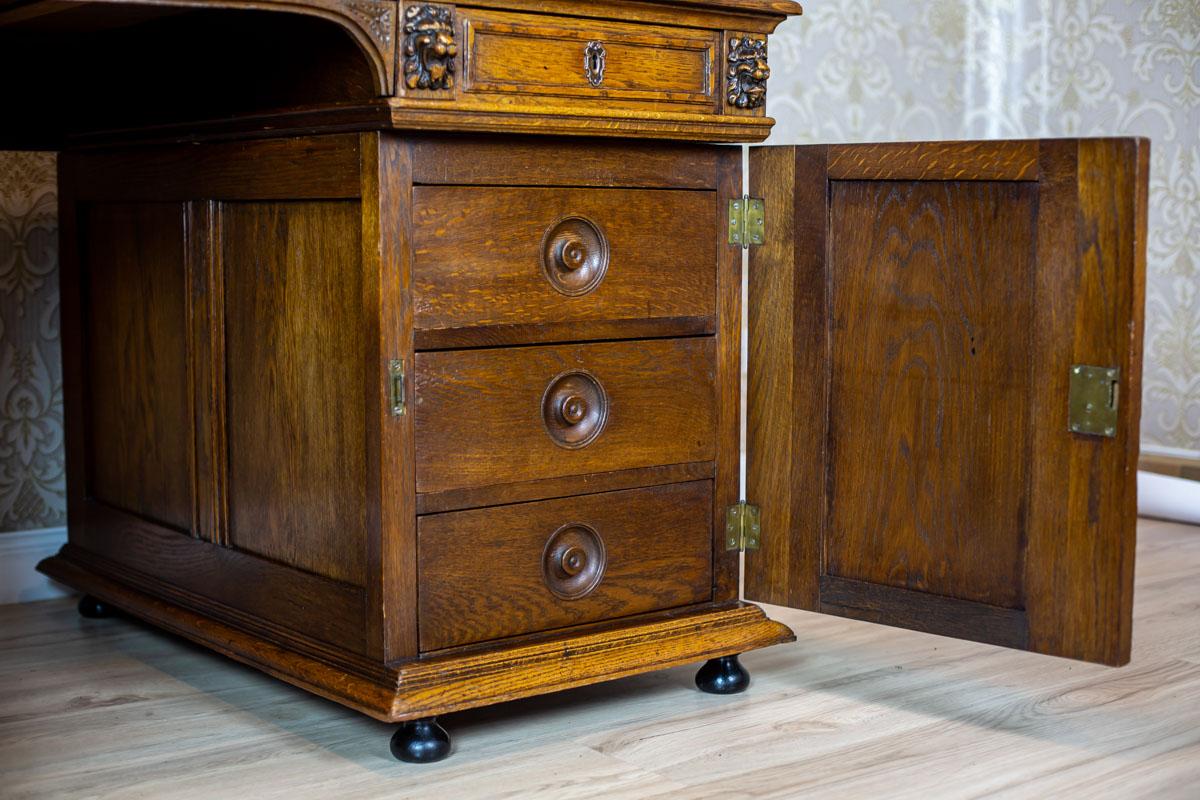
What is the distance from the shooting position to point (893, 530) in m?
1.51

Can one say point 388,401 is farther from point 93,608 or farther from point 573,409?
point 93,608

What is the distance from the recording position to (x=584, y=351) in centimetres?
150

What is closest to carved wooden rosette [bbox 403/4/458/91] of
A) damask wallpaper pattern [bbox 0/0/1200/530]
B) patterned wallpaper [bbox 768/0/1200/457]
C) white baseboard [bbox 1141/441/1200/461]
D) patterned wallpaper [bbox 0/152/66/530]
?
patterned wallpaper [bbox 0/152/66/530]

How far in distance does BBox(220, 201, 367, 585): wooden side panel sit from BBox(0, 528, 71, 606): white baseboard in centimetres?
59

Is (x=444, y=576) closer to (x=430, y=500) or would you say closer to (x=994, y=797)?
(x=430, y=500)

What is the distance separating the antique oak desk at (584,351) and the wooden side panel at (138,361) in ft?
0.04

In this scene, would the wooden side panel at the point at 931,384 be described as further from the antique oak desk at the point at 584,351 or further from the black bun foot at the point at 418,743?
the black bun foot at the point at 418,743

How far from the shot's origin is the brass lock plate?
1.31 metres

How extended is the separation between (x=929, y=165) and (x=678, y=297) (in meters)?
0.30

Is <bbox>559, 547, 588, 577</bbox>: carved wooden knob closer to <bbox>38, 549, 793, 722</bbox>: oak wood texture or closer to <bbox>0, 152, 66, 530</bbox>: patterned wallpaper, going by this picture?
<bbox>38, 549, 793, 722</bbox>: oak wood texture

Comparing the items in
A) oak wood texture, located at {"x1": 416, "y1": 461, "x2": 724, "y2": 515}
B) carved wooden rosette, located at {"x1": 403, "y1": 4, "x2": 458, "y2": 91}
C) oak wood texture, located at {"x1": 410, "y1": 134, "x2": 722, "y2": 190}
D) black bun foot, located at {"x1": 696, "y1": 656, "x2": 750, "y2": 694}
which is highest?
carved wooden rosette, located at {"x1": 403, "y1": 4, "x2": 458, "y2": 91}

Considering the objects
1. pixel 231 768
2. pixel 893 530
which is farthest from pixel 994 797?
pixel 231 768

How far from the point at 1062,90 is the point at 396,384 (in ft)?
7.41

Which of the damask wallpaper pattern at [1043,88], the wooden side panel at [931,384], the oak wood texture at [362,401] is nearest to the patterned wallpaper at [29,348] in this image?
the oak wood texture at [362,401]
